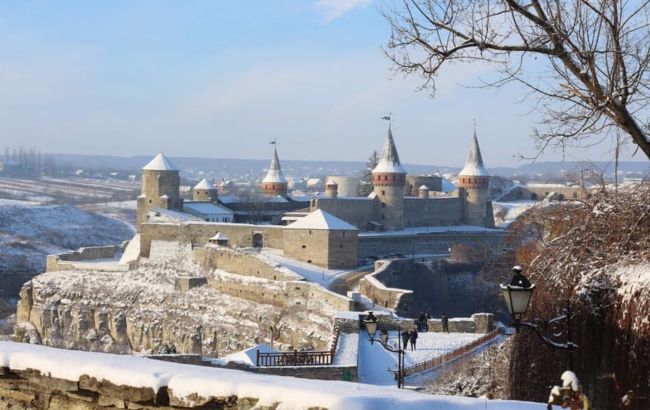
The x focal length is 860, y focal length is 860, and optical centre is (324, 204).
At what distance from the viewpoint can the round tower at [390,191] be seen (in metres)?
45.1

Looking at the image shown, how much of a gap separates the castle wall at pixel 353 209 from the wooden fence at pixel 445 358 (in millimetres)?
24371

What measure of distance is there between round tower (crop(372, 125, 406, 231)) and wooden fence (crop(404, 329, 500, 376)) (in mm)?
25081

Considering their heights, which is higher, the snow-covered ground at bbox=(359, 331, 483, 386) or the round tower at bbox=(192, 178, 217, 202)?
the round tower at bbox=(192, 178, 217, 202)

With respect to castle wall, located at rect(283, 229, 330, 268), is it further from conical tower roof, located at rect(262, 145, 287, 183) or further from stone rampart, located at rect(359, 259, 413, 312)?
conical tower roof, located at rect(262, 145, 287, 183)

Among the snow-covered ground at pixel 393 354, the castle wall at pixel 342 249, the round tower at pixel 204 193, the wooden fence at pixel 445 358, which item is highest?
the round tower at pixel 204 193

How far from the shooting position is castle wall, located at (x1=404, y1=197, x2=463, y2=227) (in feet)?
157

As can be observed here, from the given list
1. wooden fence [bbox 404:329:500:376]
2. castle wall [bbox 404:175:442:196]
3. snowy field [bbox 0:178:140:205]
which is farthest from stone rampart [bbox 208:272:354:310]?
snowy field [bbox 0:178:140:205]

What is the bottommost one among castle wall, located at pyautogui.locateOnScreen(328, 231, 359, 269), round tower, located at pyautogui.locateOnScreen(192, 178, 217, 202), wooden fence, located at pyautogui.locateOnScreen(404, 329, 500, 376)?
wooden fence, located at pyautogui.locateOnScreen(404, 329, 500, 376)

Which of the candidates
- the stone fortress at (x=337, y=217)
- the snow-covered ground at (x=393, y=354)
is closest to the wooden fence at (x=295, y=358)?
the snow-covered ground at (x=393, y=354)

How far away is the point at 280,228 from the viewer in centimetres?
Result: 3681

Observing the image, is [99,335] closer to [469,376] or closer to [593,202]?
[469,376]

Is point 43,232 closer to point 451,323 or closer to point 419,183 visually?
point 419,183

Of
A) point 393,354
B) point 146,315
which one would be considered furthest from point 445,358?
point 146,315

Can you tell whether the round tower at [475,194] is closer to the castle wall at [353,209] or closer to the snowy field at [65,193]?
the castle wall at [353,209]
